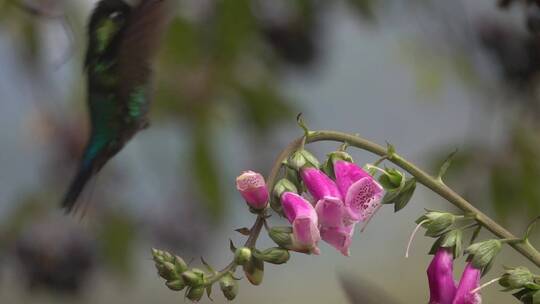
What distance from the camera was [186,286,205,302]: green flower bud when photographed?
0.45 meters

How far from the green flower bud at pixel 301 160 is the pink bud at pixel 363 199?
0.9 inches

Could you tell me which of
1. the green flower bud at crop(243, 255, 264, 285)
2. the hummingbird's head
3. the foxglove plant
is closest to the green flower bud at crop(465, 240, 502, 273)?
the foxglove plant

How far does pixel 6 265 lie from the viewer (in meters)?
1.39

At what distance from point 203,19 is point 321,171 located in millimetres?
747

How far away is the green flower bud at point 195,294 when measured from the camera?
0.45 m

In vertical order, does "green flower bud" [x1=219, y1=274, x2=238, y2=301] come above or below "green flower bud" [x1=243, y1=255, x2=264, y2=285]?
below

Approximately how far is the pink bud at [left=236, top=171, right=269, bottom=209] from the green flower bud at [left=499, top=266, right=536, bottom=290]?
11 centimetres

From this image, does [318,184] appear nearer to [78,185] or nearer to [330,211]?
[330,211]

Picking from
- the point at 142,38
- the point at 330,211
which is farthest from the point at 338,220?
the point at 142,38

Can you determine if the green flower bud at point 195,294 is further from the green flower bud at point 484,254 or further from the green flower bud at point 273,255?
the green flower bud at point 484,254

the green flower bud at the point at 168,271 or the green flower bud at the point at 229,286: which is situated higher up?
the green flower bud at the point at 229,286

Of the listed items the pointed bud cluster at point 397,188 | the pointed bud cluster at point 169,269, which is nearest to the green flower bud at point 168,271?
the pointed bud cluster at point 169,269

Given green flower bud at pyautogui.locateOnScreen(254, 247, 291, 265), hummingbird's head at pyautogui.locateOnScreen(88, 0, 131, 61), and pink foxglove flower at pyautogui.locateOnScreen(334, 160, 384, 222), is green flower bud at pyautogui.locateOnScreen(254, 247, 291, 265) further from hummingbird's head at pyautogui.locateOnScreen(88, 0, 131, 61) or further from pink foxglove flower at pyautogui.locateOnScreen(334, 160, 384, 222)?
hummingbird's head at pyautogui.locateOnScreen(88, 0, 131, 61)

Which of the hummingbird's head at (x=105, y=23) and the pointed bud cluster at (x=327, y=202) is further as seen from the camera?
the hummingbird's head at (x=105, y=23)
